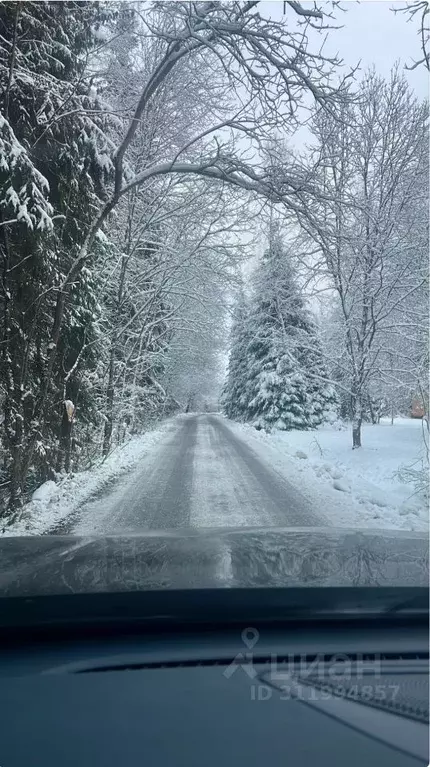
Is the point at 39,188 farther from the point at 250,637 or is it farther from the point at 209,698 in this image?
the point at 209,698

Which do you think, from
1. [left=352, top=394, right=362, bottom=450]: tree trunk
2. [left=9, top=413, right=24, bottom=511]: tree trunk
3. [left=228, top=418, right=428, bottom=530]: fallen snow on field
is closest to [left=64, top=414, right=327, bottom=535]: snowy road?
[left=228, top=418, right=428, bottom=530]: fallen snow on field

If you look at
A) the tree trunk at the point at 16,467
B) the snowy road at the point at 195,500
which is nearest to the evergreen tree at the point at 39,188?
the tree trunk at the point at 16,467

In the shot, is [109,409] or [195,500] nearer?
[195,500]

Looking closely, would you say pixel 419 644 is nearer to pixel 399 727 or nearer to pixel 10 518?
pixel 399 727

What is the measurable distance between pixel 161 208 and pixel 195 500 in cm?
992

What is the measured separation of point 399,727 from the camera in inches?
84.4

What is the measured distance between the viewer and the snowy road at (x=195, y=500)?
870 centimetres

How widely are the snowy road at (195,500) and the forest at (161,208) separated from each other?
143 centimetres

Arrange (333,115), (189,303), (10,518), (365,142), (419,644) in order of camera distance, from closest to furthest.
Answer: (419,644) → (333,115) → (10,518) → (365,142) → (189,303)

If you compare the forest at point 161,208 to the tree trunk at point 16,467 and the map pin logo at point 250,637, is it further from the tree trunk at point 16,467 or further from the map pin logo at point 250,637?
the map pin logo at point 250,637

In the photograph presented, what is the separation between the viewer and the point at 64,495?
10867mm

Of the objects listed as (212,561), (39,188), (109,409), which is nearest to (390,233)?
(109,409)

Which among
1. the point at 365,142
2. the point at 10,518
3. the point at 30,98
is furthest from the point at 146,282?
the point at 10,518

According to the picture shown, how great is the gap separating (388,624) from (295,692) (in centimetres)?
74
